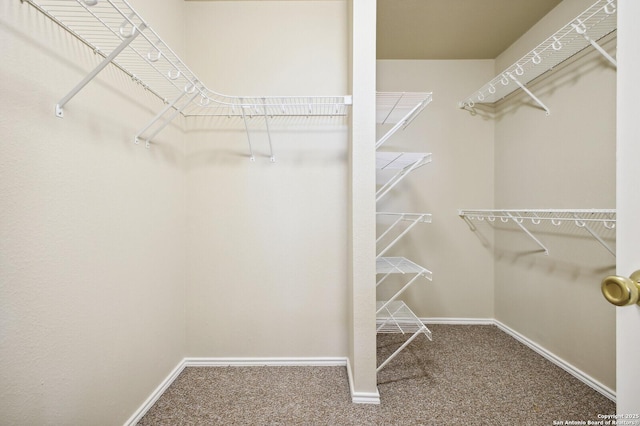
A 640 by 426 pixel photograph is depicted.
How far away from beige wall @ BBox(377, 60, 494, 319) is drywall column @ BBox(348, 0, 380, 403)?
978 mm

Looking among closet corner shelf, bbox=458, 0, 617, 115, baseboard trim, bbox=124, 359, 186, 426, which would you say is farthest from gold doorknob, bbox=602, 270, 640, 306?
baseboard trim, bbox=124, 359, 186, 426

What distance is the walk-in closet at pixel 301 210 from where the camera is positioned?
91 centimetres

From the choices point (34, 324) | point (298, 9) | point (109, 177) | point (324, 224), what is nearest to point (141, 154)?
point (109, 177)

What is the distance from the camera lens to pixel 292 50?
1.71 meters

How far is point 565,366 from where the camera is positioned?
65.0 inches

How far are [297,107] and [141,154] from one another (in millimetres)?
933

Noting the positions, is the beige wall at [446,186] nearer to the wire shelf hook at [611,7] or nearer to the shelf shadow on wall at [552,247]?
the shelf shadow on wall at [552,247]

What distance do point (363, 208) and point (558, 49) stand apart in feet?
4.67

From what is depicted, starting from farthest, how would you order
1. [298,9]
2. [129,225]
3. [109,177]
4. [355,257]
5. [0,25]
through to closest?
[298,9] < [355,257] < [129,225] < [109,177] < [0,25]

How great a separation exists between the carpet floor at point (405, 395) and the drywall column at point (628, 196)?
1.07 m

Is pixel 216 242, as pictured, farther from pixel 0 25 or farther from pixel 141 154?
pixel 0 25

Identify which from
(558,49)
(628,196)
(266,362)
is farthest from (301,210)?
(558,49)

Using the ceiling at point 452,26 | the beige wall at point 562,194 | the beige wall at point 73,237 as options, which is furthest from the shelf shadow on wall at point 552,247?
the beige wall at point 73,237

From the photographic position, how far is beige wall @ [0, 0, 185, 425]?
2.57 feet
